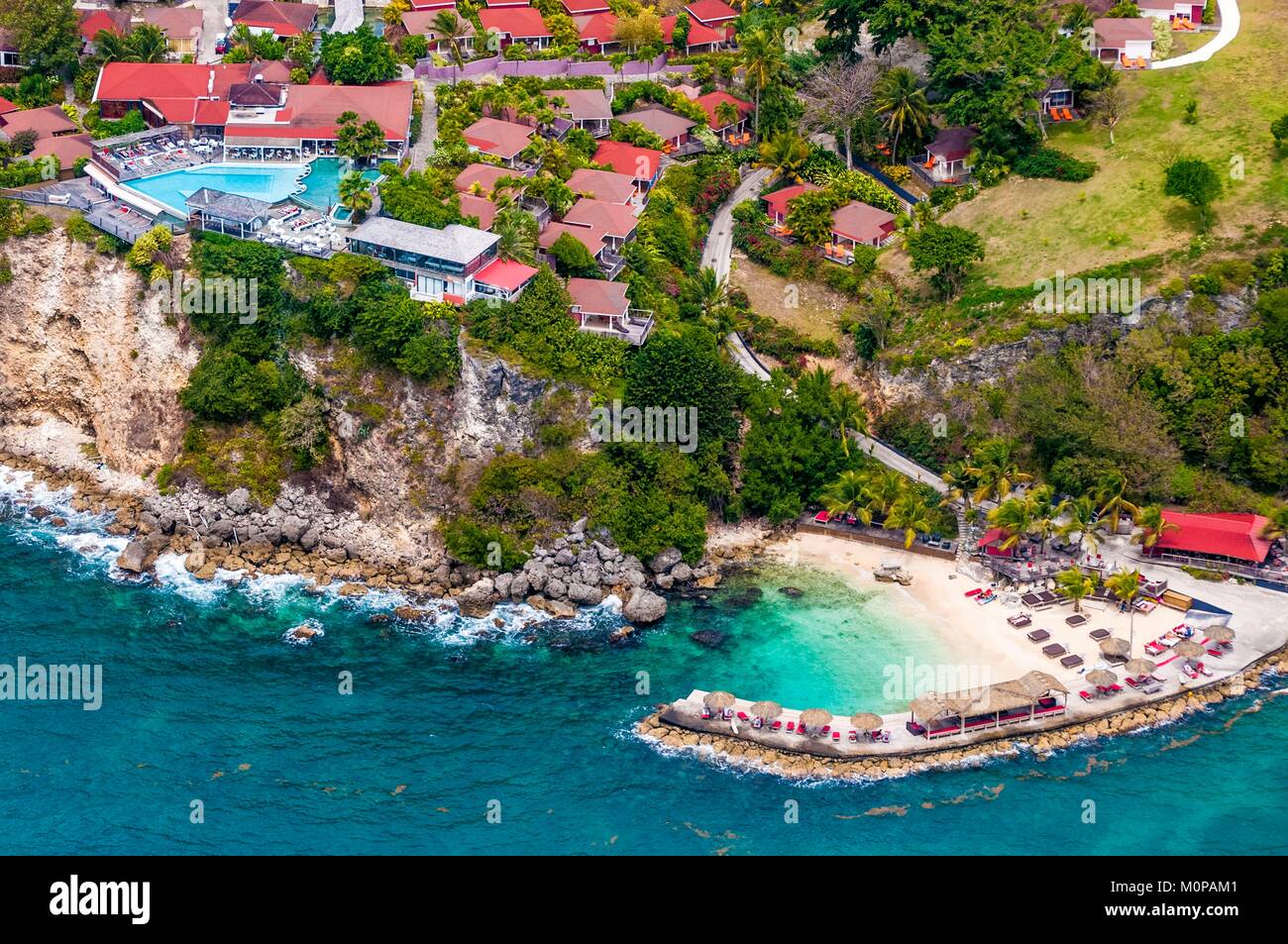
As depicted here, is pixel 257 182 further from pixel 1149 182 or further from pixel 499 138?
pixel 1149 182

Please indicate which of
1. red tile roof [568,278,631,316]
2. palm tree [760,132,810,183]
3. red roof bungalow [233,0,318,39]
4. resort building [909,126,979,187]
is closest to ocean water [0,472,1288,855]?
red tile roof [568,278,631,316]

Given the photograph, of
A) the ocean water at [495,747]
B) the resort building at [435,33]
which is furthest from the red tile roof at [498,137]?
the ocean water at [495,747]

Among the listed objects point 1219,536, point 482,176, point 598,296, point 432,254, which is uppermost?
point 482,176

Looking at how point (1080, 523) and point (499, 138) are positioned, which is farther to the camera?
point (499, 138)

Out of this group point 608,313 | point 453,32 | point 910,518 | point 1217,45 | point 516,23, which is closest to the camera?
point 910,518

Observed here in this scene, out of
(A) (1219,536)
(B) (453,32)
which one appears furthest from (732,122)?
(A) (1219,536)

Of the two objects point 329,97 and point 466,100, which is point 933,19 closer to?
point 466,100

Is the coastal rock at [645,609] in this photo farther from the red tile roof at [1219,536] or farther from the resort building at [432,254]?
the red tile roof at [1219,536]

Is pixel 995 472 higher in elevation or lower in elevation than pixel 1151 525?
higher
